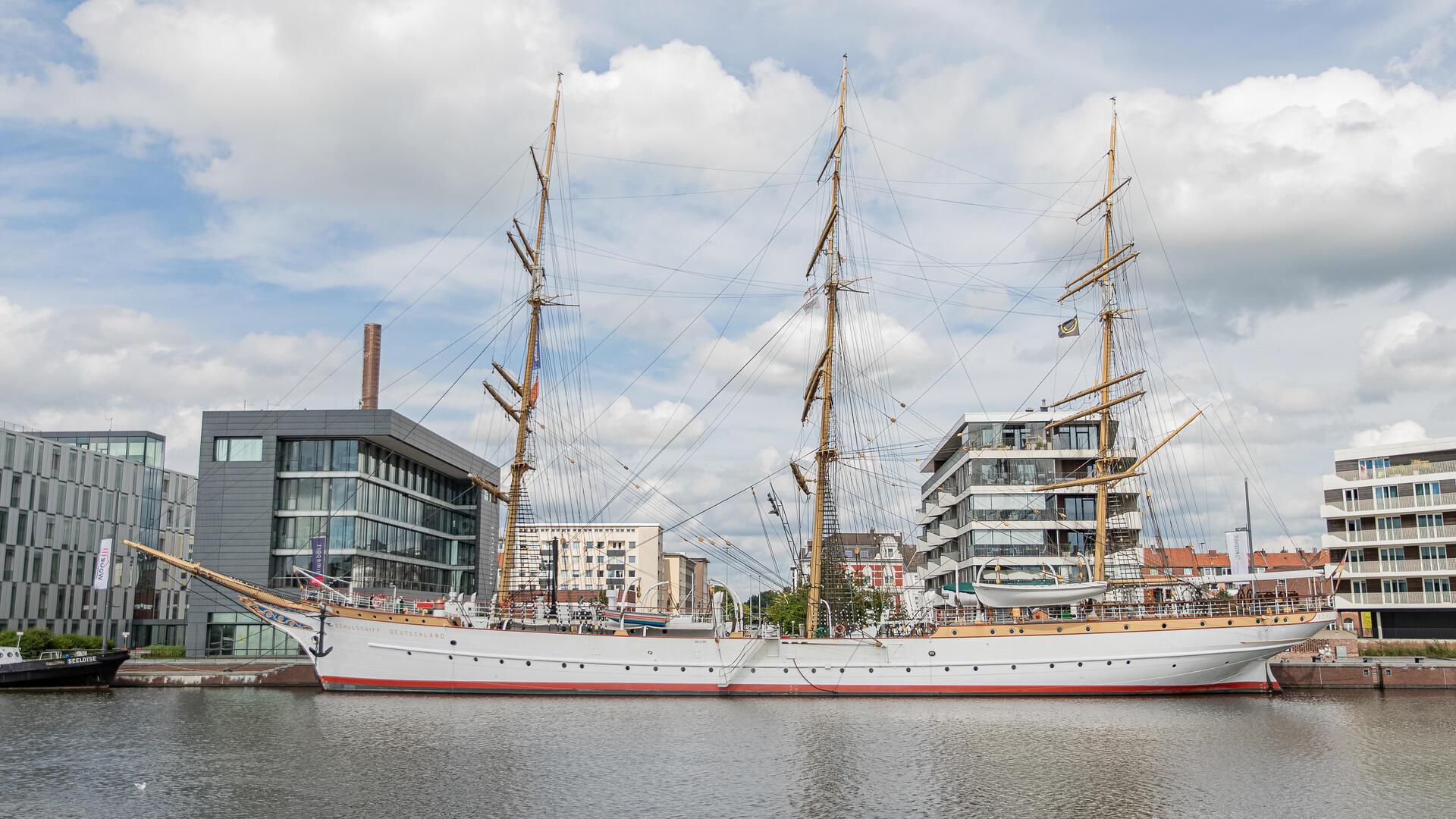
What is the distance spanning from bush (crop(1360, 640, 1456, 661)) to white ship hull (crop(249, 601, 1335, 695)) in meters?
22.7

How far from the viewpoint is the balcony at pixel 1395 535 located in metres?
71.9

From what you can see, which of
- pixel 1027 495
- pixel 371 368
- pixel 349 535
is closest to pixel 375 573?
pixel 349 535

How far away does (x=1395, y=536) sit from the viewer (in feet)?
244

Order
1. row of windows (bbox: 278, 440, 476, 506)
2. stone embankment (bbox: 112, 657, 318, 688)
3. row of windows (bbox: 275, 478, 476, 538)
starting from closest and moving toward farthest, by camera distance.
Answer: stone embankment (bbox: 112, 657, 318, 688) → row of windows (bbox: 275, 478, 476, 538) → row of windows (bbox: 278, 440, 476, 506)

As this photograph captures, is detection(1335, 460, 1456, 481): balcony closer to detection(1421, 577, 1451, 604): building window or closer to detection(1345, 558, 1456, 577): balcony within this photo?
detection(1345, 558, 1456, 577): balcony

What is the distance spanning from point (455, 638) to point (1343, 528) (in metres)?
66.4

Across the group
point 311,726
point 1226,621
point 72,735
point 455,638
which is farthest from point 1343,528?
point 72,735

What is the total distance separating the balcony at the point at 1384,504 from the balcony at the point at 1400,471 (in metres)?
1.64

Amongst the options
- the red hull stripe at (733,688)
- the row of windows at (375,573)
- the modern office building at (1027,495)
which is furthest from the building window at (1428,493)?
the row of windows at (375,573)

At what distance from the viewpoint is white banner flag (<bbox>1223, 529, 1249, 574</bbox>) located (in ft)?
181

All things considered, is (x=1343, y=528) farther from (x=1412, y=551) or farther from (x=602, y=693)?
(x=602, y=693)

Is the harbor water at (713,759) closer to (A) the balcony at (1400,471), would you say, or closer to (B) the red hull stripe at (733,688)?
(B) the red hull stripe at (733,688)

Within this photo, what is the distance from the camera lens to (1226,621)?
1690 inches

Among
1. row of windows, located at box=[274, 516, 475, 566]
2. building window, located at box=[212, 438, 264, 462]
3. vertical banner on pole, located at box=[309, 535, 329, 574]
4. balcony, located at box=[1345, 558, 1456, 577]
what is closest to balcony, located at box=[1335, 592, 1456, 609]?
balcony, located at box=[1345, 558, 1456, 577]
